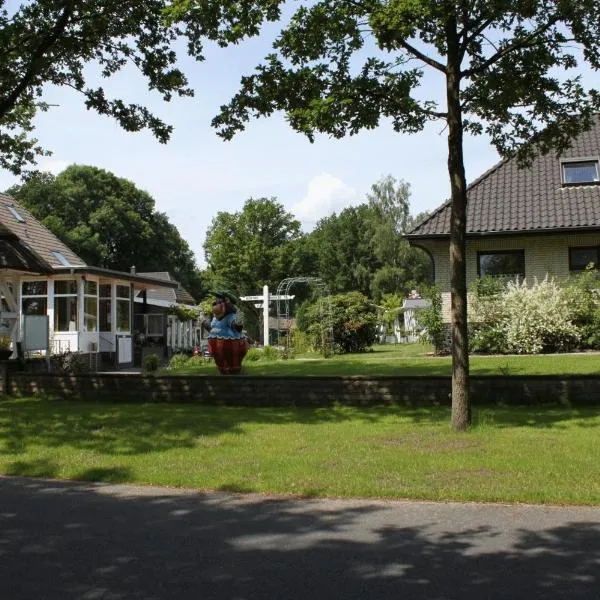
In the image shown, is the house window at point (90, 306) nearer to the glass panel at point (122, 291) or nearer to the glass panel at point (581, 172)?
the glass panel at point (122, 291)

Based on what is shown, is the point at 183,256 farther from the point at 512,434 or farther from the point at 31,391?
the point at 512,434

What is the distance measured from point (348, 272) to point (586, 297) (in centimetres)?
5541

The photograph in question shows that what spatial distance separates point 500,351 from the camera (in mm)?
21625

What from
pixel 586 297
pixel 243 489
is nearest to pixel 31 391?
pixel 243 489

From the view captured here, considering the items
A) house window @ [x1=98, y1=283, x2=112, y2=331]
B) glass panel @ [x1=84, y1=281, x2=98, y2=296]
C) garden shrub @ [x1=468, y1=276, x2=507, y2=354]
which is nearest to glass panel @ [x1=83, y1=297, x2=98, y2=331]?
glass panel @ [x1=84, y1=281, x2=98, y2=296]

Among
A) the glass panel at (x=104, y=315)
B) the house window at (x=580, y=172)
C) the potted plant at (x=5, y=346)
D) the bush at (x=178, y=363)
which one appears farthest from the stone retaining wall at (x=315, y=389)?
the house window at (x=580, y=172)

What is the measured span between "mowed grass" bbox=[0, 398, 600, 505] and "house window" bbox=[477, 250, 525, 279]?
1343cm

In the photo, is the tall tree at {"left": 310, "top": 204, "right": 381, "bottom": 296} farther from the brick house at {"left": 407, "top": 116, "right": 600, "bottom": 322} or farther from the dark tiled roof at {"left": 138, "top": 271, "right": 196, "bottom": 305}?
the brick house at {"left": 407, "top": 116, "right": 600, "bottom": 322}

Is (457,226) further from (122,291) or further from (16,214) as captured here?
(16,214)

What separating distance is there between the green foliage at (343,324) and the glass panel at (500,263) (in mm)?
6906

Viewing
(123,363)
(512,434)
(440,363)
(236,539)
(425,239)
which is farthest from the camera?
(123,363)

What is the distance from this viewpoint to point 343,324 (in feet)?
98.7

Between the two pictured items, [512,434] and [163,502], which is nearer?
[163,502]

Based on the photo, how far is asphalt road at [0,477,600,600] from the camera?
4508 mm
